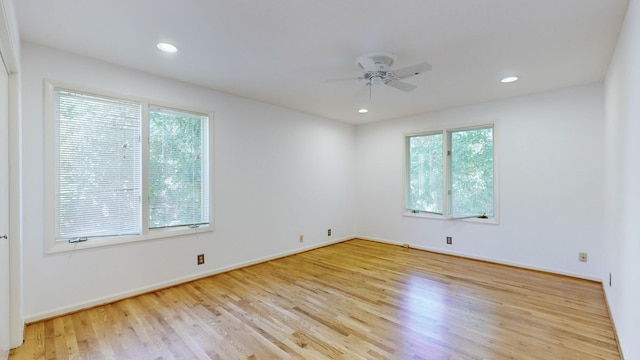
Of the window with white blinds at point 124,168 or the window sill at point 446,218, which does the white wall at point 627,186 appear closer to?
the window sill at point 446,218

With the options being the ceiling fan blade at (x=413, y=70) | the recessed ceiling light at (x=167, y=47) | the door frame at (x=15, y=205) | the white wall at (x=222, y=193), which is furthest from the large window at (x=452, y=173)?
the door frame at (x=15, y=205)

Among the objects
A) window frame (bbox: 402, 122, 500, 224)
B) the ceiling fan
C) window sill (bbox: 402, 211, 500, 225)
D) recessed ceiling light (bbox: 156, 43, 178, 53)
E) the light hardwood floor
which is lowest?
the light hardwood floor

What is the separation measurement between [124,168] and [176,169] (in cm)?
54

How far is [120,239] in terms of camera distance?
116 inches

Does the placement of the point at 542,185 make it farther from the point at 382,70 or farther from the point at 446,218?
the point at 382,70

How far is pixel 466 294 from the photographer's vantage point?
3096 millimetres

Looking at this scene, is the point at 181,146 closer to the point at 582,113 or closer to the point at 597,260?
the point at 582,113

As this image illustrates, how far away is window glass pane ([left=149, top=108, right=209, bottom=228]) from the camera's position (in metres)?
3.25

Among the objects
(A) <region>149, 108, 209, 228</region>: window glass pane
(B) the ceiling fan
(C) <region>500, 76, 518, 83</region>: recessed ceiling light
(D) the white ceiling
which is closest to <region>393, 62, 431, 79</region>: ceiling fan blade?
(B) the ceiling fan

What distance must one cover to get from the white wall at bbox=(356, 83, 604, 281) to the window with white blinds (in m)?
3.68

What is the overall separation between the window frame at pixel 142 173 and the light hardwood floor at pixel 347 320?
0.61 meters

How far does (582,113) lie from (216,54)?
4.27 m

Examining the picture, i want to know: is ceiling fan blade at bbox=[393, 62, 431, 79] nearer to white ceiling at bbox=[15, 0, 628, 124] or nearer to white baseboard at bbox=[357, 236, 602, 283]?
white ceiling at bbox=[15, 0, 628, 124]

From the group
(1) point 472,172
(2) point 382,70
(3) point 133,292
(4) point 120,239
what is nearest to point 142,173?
(4) point 120,239
